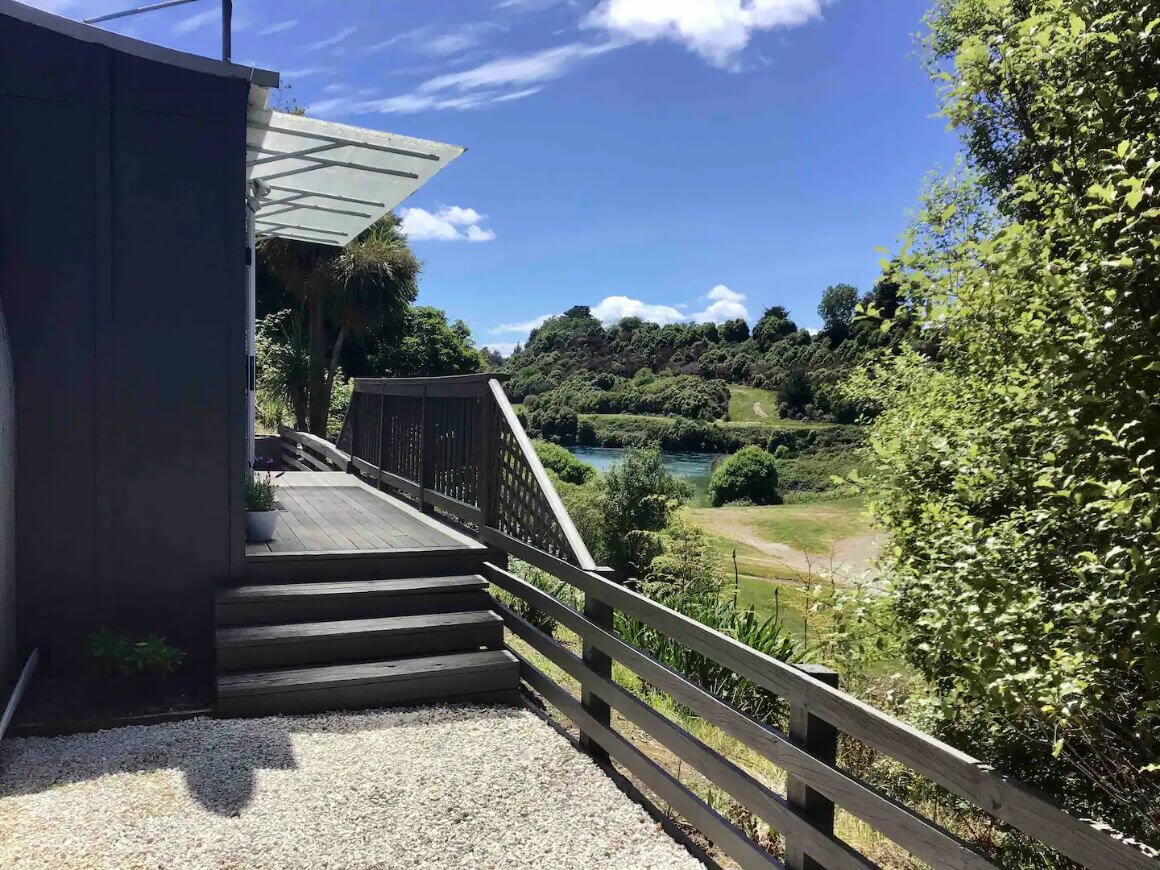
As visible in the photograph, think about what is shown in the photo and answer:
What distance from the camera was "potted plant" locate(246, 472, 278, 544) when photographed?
4.82 metres

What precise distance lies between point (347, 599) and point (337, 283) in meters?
14.0

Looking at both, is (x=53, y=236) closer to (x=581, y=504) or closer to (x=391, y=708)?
(x=391, y=708)

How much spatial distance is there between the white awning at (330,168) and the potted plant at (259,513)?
212 cm

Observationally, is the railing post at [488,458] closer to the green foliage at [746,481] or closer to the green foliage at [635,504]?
the green foliage at [635,504]

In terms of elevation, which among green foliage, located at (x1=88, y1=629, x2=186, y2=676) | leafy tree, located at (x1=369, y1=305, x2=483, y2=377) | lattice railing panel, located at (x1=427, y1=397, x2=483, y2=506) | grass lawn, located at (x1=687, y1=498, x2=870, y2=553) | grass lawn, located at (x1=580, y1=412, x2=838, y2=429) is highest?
leafy tree, located at (x1=369, y1=305, x2=483, y2=377)

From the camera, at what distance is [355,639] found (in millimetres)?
4113

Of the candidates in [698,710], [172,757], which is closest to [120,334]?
[172,757]

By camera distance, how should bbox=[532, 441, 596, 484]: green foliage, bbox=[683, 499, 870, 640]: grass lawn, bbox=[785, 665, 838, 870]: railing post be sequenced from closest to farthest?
bbox=[785, 665, 838, 870]: railing post, bbox=[683, 499, 870, 640]: grass lawn, bbox=[532, 441, 596, 484]: green foliage

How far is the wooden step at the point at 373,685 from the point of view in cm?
373

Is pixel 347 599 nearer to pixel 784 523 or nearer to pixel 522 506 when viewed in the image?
pixel 522 506

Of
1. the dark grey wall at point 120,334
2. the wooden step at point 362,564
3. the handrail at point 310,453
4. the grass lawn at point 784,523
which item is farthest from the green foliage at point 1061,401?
the grass lawn at point 784,523

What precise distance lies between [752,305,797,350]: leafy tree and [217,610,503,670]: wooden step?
158 feet

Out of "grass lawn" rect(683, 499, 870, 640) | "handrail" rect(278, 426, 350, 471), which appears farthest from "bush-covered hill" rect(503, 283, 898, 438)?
"handrail" rect(278, 426, 350, 471)

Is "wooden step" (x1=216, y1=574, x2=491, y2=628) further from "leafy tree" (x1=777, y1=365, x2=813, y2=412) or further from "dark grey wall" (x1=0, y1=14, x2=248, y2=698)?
"leafy tree" (x1=777, y1=365, x2=813, y2=412)
